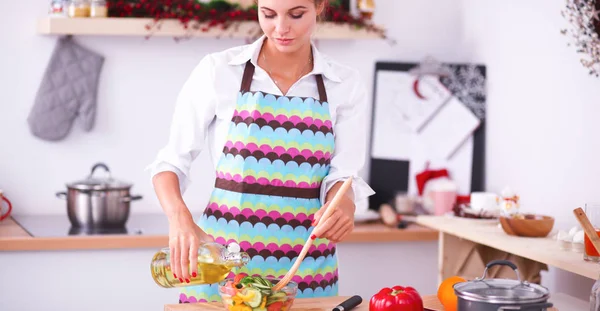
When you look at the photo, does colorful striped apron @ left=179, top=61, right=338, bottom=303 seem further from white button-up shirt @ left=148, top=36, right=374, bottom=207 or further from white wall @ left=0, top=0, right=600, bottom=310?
white wall @ left=0, top=0, right=600, bottom=310

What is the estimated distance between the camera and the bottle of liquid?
1936mm

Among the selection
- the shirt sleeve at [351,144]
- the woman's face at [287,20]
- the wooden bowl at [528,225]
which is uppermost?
the woman's face at [287,20]

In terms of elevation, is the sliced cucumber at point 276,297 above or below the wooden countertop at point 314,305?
above

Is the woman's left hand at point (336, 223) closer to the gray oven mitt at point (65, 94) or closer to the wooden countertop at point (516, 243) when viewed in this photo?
the wooden countertop at point (516, 243)

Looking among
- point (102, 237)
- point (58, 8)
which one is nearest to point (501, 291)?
point (102, 237)

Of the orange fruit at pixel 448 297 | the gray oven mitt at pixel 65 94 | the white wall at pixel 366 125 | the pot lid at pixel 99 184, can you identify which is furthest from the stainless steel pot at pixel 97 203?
the orange fruit at pixel 448 297

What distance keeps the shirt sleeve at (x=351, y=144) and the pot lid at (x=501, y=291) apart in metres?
0.50

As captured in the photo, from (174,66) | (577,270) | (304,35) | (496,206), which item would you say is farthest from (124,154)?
(577,270)

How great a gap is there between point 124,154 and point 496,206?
67.9 inches

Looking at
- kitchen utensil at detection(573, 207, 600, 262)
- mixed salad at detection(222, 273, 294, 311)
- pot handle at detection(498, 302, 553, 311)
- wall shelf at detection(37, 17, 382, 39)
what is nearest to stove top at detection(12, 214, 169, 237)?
wall shelf at detection(37, 17, 382, 39)

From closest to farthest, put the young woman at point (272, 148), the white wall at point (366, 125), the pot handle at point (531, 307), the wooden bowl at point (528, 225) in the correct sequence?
the pot handle at point (531, 307) < the young woman at point (272, 148) < the wooden bowl at point (528, 225) < the white wall at point (366, 125)

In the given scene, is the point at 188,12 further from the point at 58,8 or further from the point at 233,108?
the point at 233,108

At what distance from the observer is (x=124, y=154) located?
402 centimetres

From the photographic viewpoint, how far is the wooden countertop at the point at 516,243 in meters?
2.47
